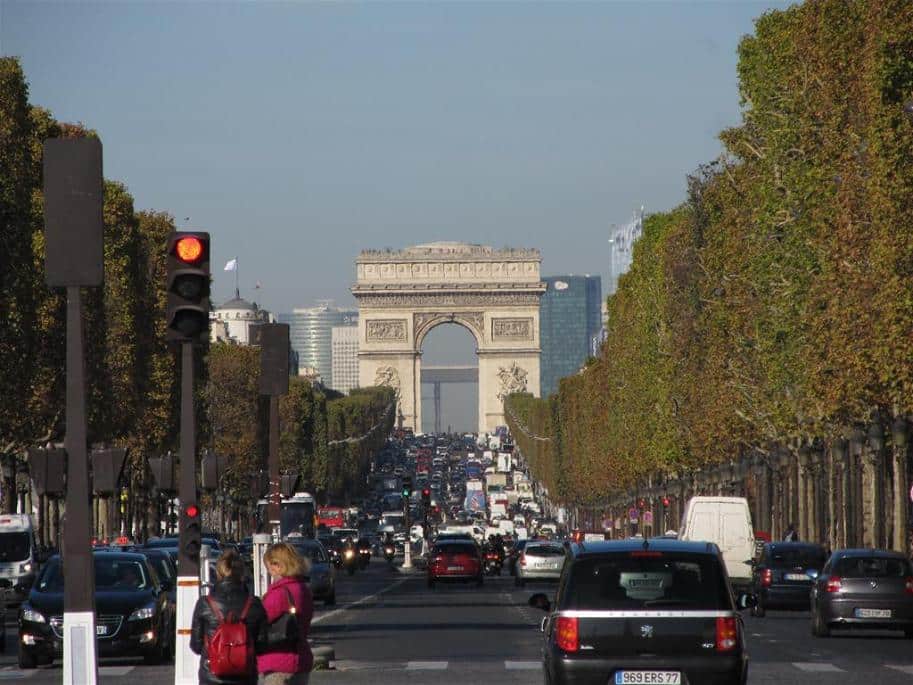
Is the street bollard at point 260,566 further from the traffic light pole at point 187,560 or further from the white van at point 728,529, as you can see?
the white van at point 728,529

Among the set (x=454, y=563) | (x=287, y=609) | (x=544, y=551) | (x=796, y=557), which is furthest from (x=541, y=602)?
(x=454, y=563)

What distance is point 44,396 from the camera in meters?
63.8

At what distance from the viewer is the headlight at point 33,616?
3077cm

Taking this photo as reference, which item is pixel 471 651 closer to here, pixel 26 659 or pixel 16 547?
pixel 26 659

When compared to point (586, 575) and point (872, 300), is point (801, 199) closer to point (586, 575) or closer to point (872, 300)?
point (872, 300)

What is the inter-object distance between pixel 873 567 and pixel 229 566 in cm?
2386

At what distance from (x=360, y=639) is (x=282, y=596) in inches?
844

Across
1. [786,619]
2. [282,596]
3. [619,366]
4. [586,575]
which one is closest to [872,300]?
[786,619]

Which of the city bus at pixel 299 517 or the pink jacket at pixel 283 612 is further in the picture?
the city bus at pixel 299 517

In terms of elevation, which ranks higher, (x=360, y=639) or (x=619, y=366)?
(x=619, y=366)

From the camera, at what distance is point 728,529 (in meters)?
58.3

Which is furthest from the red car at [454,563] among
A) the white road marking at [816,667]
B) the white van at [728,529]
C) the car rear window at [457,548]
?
the white road marking at [816,667]

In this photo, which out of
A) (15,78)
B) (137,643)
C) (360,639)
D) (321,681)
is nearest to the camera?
(321,681)

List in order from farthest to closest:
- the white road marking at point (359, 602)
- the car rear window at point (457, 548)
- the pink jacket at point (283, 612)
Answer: the car rear window at point (457, 548) → the white road marking at point (359, 602) → the pink jacket at point (283, 612)
